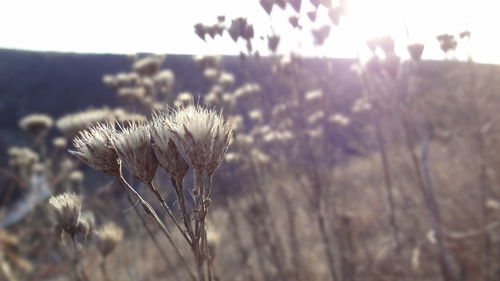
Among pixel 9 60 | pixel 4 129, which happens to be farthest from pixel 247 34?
pixel 9 60

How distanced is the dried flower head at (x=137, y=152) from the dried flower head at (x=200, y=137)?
0.10 metres

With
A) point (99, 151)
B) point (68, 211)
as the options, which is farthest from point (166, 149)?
point (68, 211)

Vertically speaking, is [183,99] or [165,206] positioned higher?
[183,99]

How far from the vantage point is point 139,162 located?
4.48ft

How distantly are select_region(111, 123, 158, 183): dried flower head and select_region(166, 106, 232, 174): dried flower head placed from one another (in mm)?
102

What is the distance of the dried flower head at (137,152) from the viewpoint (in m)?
Answer: 1.36

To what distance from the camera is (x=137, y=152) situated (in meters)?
1.36

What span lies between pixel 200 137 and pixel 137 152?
19cm

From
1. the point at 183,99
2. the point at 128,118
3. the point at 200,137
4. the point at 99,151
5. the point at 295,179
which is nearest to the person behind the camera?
the point at 200,137

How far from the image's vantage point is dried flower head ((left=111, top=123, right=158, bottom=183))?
1363 mm

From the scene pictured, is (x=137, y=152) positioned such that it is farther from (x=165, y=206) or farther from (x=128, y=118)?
(x=128, y=118)

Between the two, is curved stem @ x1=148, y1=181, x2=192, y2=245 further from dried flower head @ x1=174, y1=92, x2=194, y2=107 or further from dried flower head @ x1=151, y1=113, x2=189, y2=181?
dried flower head @ x1=174, y1=92, x2=194, y2=107

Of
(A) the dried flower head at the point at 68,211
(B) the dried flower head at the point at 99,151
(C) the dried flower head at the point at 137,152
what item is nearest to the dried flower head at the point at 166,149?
(C) the dried flower head at the point at 137,152

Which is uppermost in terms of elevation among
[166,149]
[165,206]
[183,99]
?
[183,99]
